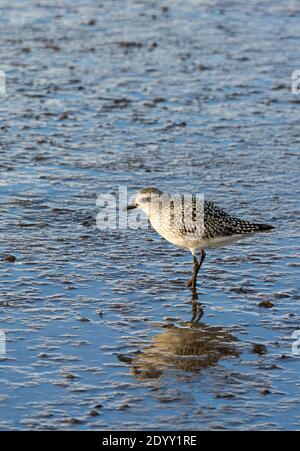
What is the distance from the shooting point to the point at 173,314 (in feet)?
31.9

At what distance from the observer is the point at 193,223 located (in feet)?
33.6

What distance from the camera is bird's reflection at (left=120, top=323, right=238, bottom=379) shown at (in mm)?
8594

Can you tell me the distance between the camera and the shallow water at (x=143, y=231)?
8.16 metres

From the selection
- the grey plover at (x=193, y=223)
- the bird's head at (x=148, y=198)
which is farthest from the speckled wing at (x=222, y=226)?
the bird's head at (x=148, y=198)

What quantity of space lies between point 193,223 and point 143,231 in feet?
5.80

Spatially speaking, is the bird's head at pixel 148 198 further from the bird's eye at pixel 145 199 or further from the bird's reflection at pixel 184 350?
the bird's reflection at pixel 184 350

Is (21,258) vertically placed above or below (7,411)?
above

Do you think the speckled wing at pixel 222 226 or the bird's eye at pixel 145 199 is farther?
the bird's eye at pixel 145 199

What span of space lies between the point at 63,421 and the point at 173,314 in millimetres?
2347

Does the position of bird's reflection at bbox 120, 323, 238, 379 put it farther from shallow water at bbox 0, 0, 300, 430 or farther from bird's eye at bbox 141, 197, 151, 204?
bird's eye at bbox 141, 197, 151, 204

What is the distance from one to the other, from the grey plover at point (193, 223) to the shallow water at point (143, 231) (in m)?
0.44

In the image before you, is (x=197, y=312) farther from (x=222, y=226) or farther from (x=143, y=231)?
(x=143, y=231)
